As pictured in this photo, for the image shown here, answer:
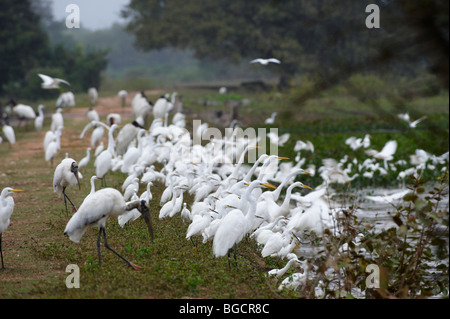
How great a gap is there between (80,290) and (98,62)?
95.0 feet

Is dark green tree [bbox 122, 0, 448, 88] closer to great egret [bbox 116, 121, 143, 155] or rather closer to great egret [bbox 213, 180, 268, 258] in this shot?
great egret [bbox 116, 121, 143, 155]

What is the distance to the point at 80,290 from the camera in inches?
186

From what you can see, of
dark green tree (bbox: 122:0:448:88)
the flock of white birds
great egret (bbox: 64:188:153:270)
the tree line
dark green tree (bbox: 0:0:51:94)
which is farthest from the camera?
dark green tree (bbox: 122:0:448:88)

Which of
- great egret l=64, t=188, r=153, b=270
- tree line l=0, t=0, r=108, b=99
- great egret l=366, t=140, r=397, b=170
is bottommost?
great egret l=366, t=140, r=397, b=170

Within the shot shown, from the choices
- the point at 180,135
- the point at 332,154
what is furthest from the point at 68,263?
the point at 332,154

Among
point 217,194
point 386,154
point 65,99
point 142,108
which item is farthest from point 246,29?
point 217,194

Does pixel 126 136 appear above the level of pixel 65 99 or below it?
below

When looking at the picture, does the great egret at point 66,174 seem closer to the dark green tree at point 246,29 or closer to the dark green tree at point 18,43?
the dark green tree at point 246,29

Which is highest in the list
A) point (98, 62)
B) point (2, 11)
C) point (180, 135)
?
point (2, 11)

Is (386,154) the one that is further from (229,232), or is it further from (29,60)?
(29,60)

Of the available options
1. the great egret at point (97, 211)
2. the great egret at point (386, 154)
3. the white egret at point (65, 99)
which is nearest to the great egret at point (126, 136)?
the great egret at point (386, 154)

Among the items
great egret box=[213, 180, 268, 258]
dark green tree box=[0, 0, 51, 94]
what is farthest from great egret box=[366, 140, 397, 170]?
dark green tree box=[0, 0, 51, 94]

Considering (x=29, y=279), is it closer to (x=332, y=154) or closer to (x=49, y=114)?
(x=332, y=154)
